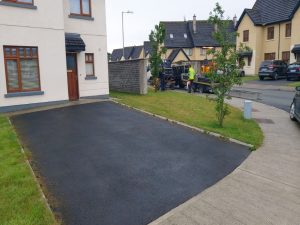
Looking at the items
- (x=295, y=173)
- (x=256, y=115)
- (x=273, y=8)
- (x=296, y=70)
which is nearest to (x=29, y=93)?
(x=256, y=115)

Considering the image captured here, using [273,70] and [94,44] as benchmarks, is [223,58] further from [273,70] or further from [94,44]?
[273,70]

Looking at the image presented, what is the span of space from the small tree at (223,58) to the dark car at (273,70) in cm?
2426

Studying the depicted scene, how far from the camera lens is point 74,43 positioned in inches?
623

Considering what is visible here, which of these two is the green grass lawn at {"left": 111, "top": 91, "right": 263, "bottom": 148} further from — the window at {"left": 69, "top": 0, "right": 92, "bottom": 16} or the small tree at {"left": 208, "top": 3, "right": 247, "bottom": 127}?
the window at {"left": 69, "top": 0, "right": 92, "bottom": 16}

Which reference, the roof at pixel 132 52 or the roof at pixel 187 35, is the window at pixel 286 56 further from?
the roof at pixel 132 52

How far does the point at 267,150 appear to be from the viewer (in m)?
8.22

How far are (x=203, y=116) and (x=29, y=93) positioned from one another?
803 cm

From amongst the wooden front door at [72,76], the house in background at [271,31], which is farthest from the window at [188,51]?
the wooden front door at [72,76]

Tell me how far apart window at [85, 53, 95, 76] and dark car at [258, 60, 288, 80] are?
22003 mm

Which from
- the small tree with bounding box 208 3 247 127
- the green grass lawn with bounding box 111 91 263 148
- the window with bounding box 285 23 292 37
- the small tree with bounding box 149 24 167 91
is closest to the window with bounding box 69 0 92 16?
the green grass lawn with bounding box 111 91 263 148

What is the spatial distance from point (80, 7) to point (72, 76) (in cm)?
382

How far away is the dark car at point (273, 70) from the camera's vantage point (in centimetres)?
3234

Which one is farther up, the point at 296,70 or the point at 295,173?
the point at 296,70

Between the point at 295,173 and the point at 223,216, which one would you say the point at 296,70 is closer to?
the point at 295,173
